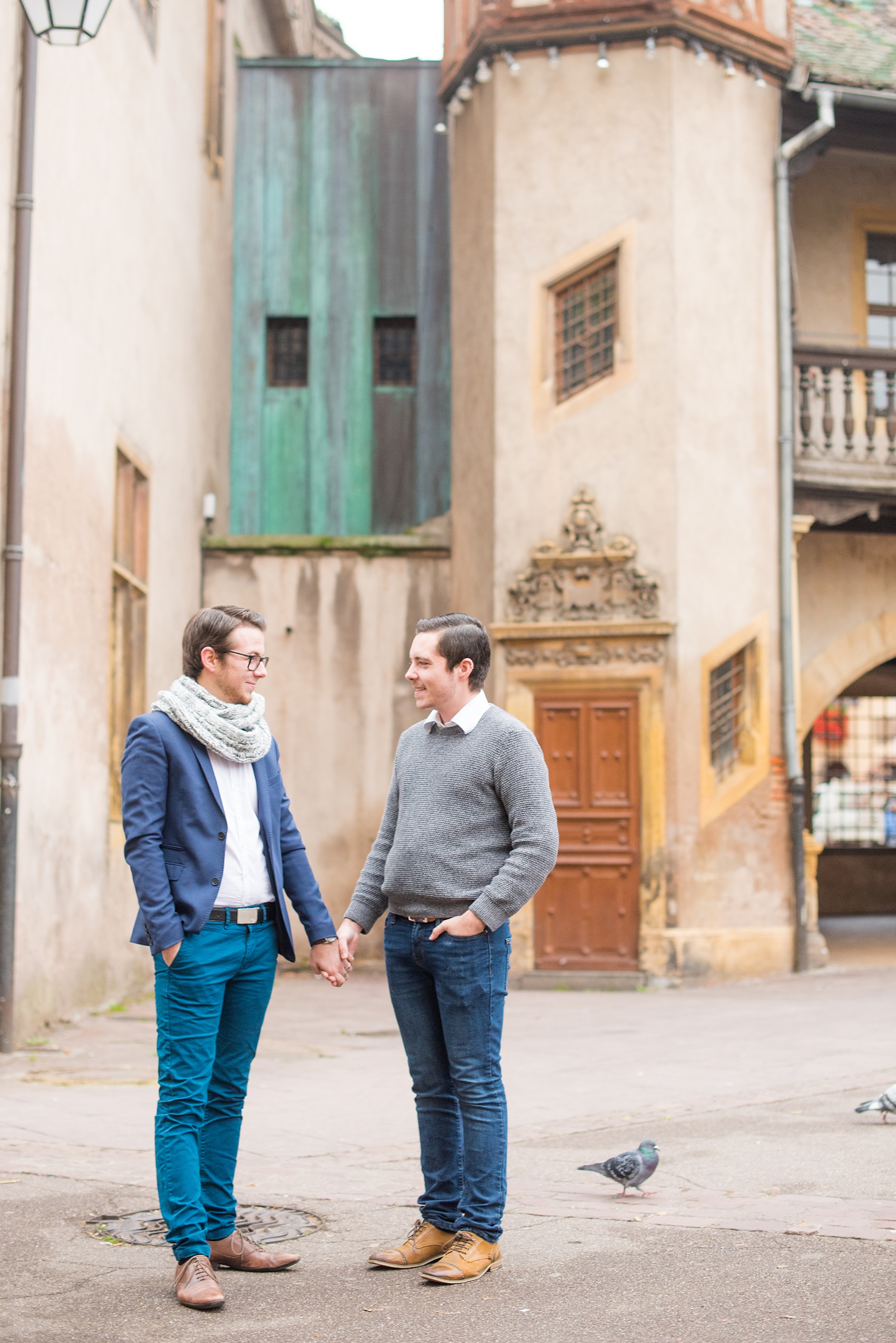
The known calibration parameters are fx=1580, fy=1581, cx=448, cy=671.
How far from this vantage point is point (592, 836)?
44.9 feet

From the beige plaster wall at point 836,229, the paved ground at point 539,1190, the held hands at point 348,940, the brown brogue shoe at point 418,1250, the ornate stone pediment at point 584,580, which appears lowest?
the paved ground at point 539,1190

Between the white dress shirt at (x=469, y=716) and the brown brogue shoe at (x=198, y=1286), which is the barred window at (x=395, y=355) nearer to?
the white dress shirt at (x=469, y=716)

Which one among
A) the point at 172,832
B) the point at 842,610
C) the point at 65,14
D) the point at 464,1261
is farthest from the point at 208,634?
the point at 842,610

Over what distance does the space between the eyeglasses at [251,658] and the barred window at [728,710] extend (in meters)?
9.83

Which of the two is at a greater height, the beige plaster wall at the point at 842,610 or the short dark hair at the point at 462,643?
the beige plaster wall at the point at 842,610

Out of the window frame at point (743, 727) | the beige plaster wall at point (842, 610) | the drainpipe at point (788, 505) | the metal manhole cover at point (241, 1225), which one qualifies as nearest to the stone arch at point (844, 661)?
the beige plaster wall at point (842, 610)

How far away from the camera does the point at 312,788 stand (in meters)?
15.1

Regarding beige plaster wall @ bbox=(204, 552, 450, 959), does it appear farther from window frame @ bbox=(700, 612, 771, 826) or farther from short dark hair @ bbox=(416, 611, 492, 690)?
short dark hair @ bbox=(416, 611, 492, 690)

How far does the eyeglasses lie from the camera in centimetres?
444

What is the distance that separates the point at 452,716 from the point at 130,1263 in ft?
5.80

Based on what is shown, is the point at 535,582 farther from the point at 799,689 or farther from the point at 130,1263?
the point at 130,1263

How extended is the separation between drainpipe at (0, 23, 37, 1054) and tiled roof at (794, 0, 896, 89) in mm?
8133

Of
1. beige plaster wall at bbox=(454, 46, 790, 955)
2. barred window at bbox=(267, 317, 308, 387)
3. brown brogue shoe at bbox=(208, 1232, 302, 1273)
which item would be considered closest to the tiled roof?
beige plaster wall at bbox=(454, 46, 790, 955)

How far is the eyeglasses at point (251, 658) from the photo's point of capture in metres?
4.44
